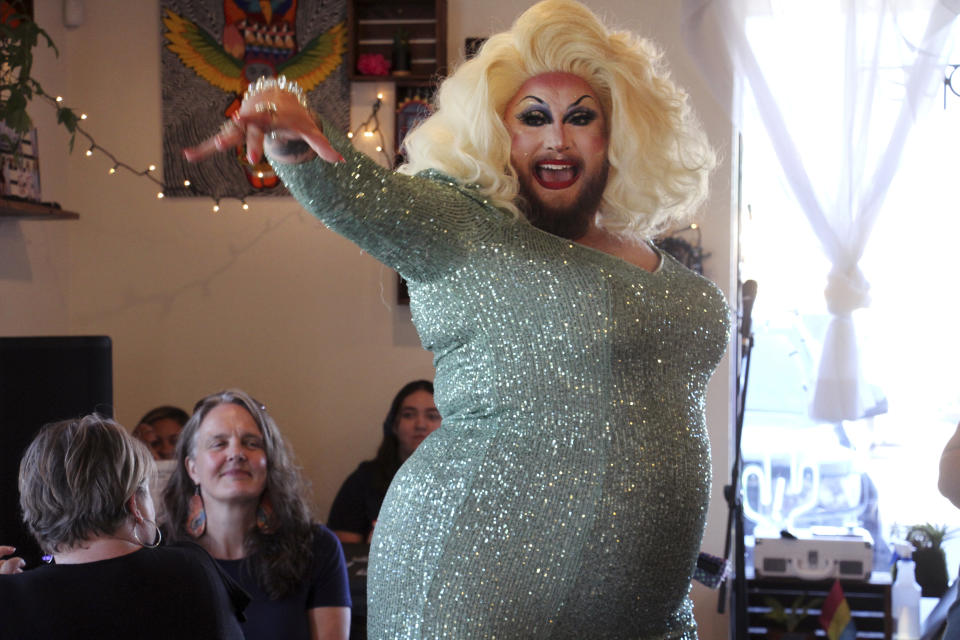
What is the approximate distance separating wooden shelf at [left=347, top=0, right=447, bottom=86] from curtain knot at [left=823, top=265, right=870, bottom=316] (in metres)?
1.54

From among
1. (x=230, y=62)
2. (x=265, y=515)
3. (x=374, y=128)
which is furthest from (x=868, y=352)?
(x=230, y=62)

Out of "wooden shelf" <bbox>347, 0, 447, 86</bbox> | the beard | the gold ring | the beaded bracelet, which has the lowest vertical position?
the beard

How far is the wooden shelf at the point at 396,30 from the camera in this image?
3.72m

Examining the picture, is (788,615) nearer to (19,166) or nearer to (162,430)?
(162,430)

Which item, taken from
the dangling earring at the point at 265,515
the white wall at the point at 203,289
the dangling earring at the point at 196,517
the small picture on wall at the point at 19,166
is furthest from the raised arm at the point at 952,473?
the small picture on wall at the point at 19,166

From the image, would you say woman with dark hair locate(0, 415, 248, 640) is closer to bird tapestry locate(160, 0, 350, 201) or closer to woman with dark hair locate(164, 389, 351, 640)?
woman with dark hair locate(164, 389, 351, 640)

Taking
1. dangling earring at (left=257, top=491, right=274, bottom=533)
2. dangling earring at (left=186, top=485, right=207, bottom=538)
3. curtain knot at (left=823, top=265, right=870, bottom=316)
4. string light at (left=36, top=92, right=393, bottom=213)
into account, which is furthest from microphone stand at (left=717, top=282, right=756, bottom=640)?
string light at (left=36, top=92, right=393, bottom=213)

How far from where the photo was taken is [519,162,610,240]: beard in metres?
1.23

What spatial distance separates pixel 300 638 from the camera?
219 cm

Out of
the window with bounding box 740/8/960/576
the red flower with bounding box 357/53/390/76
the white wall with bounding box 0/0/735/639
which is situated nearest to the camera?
the window with bounding box 740/8/960/576

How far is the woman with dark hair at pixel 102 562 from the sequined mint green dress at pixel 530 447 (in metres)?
0.70

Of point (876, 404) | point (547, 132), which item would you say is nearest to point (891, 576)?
point (876, 404)

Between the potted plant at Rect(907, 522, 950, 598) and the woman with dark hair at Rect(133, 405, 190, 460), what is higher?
the woman with dark hair at Rect(133, 405, 190, 460)

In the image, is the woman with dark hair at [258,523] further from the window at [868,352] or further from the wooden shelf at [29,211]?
the window at [868,352]
